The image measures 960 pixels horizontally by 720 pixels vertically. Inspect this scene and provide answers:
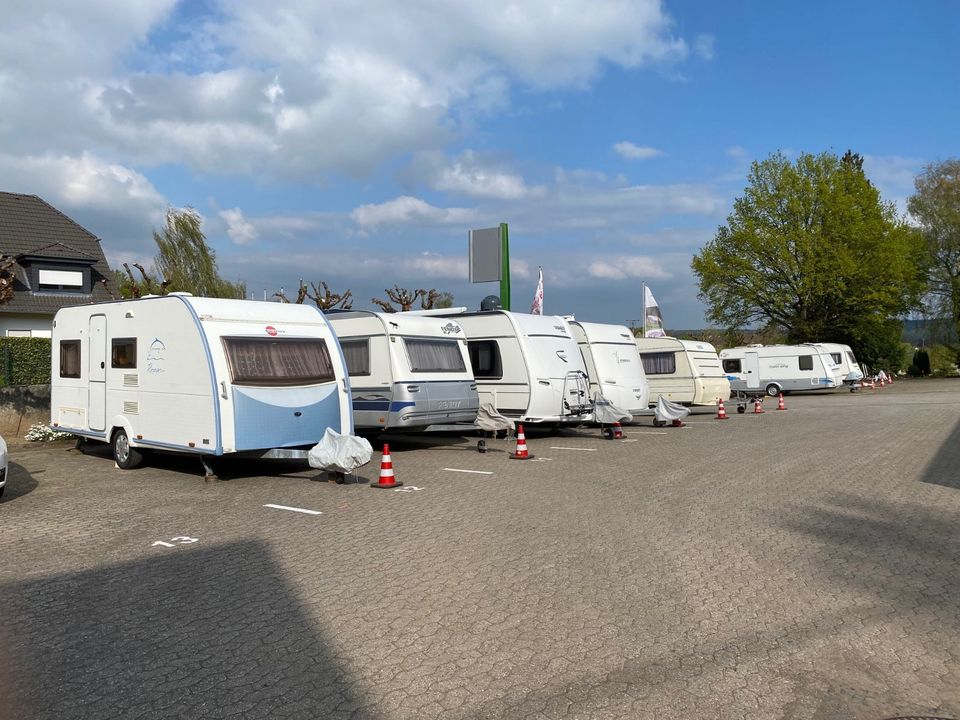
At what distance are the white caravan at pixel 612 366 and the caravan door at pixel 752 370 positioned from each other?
18.2m

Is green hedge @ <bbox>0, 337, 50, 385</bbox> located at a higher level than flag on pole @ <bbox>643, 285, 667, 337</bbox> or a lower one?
lower

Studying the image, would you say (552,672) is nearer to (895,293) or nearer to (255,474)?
(255,474)

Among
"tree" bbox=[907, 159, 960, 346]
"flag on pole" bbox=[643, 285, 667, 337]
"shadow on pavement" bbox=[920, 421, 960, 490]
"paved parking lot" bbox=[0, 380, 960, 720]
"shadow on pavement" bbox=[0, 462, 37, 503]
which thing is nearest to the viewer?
"paved parking lot" bbox=[0, 380, 960, 720]

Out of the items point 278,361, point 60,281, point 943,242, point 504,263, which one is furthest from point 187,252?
point 943,242

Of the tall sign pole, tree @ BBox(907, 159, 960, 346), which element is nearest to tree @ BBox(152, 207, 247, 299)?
the tall sign pole

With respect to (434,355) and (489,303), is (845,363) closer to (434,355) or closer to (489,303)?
(489,303)

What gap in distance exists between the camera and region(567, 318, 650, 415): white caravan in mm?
18766

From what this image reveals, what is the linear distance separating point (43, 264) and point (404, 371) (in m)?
21.7

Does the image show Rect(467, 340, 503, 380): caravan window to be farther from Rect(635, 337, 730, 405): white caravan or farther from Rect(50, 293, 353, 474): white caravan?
Rect(635, 337, 730, 405): white caravan

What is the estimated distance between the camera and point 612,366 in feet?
62.7

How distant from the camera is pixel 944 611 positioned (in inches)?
214

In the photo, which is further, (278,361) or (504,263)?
(504,263)

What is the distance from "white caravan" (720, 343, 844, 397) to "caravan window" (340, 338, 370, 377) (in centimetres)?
2421

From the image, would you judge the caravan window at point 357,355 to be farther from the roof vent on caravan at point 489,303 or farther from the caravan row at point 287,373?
the roof vent on caravan at point 489,303
